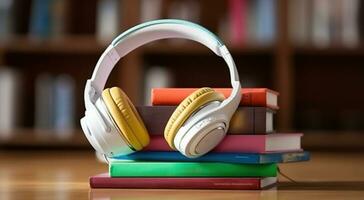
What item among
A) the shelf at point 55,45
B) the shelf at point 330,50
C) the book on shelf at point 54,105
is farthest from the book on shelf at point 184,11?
the book on shelf at point 54,105

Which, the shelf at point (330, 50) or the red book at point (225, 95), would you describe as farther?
the shelf at point (330, 50)

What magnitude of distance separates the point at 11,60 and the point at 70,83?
0.28 metres

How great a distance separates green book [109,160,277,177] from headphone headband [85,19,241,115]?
80 mm

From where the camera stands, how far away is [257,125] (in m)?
0.96

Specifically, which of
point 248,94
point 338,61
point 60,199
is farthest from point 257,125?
point 338,61

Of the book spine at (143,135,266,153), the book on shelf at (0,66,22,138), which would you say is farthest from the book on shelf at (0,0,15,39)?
the book spine at (143,135,266,153)

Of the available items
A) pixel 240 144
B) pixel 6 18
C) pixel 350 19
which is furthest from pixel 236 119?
pixel 6 18

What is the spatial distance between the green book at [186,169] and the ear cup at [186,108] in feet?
0.16

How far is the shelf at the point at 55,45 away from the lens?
2811mm

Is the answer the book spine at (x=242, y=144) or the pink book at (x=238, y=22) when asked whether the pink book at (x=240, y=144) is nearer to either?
the book spine at (x=242, y=144)

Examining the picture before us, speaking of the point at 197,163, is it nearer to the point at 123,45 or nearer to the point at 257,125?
the point at 257,125

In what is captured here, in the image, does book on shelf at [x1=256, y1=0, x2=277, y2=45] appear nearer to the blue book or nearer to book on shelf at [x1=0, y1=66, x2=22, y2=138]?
book on shelf at [x1=0, y1=66, x2=22, y2=138]

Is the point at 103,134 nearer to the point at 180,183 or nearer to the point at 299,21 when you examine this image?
the point at 180,183

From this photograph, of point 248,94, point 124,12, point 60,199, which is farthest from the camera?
point 124,12
